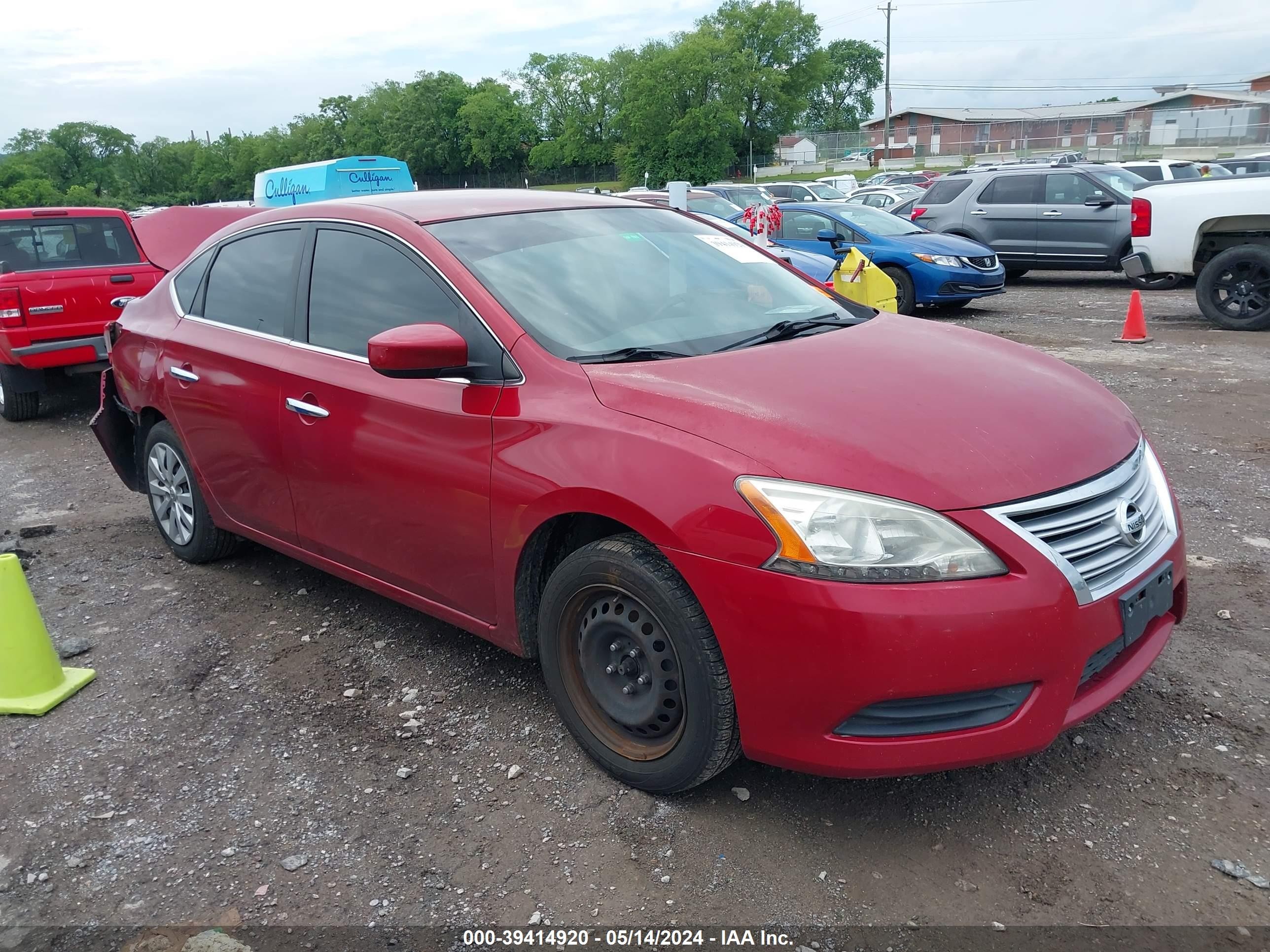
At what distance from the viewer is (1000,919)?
94.7 inches

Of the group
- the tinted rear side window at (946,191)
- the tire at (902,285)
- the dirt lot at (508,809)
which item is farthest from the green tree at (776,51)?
the dirt lot at (508,809)

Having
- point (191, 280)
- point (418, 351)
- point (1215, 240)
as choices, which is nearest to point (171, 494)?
point (191, 280)

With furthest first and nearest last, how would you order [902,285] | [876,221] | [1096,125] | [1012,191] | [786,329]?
[1096,125] < [1012,191] < [876,221] < [902,285] < [786,329]

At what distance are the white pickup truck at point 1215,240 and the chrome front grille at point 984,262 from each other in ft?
6.00

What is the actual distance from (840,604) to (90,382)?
10.3 m

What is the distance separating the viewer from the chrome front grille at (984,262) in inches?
481

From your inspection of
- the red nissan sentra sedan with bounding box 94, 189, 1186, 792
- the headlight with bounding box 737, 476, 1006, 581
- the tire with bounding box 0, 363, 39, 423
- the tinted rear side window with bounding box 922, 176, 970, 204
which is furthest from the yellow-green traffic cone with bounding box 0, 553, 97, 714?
the tinted rear side window with bounding box 922, 176, 970, 204

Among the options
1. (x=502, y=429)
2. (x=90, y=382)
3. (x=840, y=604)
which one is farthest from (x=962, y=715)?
(x=90, y=382)

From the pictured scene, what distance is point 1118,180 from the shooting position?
1464cm

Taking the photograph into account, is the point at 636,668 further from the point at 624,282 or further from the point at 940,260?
the point at 940,260

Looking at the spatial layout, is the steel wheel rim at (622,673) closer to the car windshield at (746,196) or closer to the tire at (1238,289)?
the tire at (1238,289)

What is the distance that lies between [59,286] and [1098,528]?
861 cm

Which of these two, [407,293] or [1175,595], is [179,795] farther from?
[1175,595]

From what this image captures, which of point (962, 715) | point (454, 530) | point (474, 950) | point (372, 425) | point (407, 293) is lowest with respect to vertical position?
point (474, 950)
